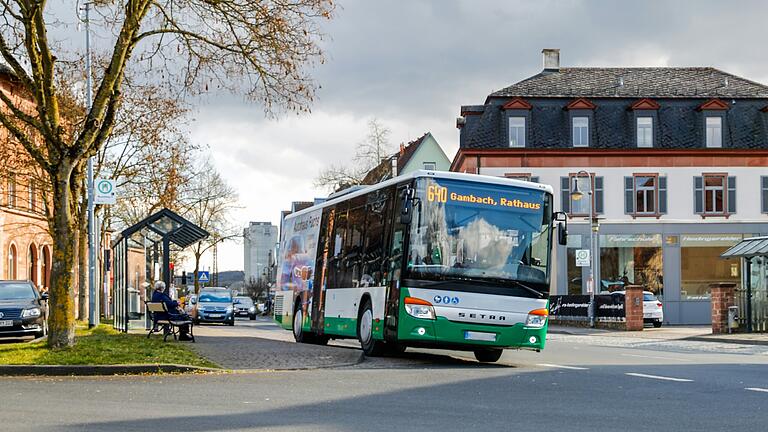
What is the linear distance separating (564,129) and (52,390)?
44926mm

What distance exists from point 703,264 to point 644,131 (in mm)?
7277

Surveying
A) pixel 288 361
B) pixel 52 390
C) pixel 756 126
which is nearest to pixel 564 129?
pixel 756 126

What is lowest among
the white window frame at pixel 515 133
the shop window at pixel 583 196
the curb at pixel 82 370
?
the curb at pixel 82 370

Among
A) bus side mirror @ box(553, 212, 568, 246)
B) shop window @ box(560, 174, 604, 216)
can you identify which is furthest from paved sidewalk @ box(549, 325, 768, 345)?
bus side mirror @ box(553, 212, 568, 246)

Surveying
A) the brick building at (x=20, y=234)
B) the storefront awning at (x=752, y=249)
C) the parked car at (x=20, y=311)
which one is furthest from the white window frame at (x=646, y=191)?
the parked car at (x=20, y=311)

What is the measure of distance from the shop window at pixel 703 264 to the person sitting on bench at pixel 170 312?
35.9 meters

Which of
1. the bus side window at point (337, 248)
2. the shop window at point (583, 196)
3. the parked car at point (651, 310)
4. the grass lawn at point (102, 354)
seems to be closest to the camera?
the grass lawn at point (102, 354)

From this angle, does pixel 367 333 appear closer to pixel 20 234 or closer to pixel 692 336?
pixel 692 336

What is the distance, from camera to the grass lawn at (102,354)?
57.0 feet

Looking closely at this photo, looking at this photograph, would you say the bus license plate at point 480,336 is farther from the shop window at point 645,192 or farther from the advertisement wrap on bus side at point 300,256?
the shop window at point 645,192

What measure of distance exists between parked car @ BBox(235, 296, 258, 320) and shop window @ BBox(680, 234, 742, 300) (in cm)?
3186

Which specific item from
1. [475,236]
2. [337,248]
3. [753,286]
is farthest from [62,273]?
[753,286]

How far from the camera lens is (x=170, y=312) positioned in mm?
25047

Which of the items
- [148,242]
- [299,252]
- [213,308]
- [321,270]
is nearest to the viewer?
[321,270]
